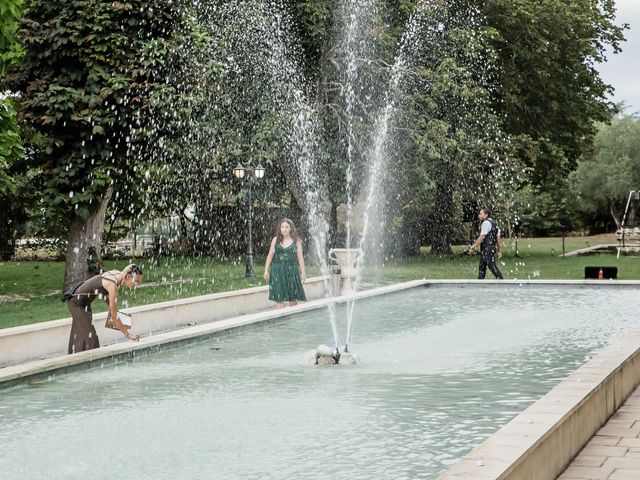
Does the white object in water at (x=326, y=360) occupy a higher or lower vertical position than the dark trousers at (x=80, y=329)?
lower

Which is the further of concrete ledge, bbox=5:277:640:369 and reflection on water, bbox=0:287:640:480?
concrete ledge, bbox=5:277:640:369

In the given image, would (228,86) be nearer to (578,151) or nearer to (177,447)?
(578,151)

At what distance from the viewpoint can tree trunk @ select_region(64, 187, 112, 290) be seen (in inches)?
884

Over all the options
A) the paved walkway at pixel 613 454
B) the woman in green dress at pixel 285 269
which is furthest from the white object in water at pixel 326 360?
the woman in green dress at pixel 285 269

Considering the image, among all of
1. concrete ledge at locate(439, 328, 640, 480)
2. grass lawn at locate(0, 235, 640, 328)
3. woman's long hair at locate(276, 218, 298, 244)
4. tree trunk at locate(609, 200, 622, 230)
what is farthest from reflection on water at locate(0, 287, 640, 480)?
tree trunk at locate(609, 200, 622, 230)

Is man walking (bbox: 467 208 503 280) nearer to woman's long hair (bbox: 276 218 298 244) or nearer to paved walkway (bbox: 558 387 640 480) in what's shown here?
woman's long hair (bbox: 276 218 298 244)

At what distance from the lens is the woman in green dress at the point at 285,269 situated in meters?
16.2

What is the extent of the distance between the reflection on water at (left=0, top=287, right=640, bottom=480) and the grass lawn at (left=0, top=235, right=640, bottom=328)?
6.66 metres

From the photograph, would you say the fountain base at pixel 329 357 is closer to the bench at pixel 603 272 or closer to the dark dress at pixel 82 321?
the dark dress at pixel 82 321

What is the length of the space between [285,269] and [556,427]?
10.3 m

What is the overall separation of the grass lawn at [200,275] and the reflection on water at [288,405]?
6.66 m

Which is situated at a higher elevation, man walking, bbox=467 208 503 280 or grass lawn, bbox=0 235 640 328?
man walking, bbox=467 208 503 280

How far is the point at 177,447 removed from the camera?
22.5 ft

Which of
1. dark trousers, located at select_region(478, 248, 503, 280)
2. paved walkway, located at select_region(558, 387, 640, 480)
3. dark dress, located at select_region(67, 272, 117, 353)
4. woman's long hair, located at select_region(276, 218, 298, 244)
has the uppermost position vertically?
woman's long hair, located at select_region(276, 218, 298, 244)
